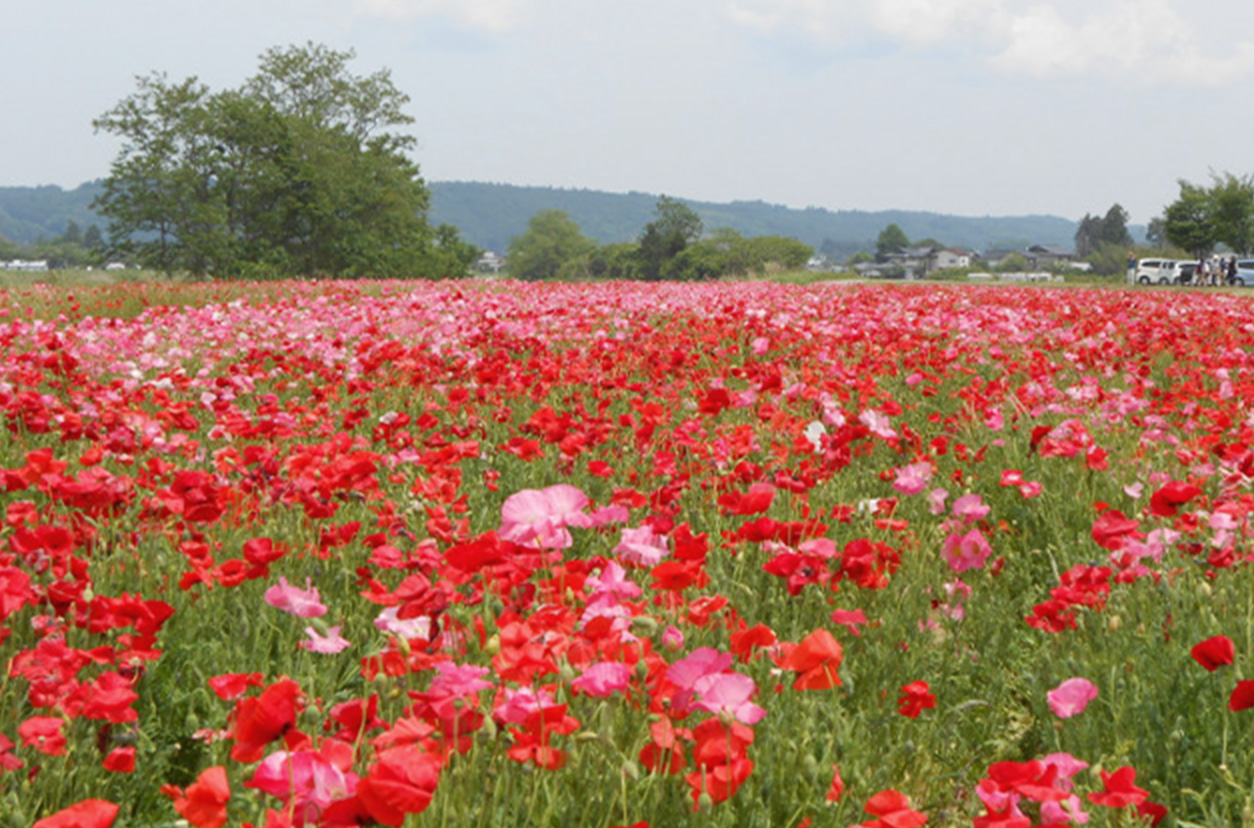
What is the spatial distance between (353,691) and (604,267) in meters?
142

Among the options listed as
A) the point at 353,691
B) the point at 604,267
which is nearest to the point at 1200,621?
the point at 353,691

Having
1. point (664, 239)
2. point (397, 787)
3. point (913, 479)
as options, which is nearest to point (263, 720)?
point (397, 787)

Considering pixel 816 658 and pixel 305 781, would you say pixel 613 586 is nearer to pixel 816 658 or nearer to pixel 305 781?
pixel 816 658

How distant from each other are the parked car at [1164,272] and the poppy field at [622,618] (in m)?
58.0

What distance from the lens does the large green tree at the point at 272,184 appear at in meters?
49.0

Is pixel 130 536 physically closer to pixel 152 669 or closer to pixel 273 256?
pixel 152 669

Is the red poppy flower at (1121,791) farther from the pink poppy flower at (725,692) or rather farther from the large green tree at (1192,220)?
the large green tree at (1192,220)

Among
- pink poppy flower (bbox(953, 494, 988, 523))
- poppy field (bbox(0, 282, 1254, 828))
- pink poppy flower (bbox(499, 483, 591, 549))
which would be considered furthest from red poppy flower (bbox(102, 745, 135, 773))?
pink poppy flower (bbox(953, 494, 988, 523))

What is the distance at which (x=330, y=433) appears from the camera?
4621 mm

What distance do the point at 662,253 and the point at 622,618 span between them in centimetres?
12240

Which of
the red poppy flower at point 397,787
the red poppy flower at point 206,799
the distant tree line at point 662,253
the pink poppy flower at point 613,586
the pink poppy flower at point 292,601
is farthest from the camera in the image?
the distant tree line at point 662,253

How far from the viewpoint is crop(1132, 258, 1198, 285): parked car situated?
56.0 metres

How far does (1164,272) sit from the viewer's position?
58875mm

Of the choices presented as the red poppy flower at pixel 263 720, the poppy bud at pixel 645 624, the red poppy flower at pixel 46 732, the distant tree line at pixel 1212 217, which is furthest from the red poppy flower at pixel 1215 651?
the distant tree line at pixel 1212 217
